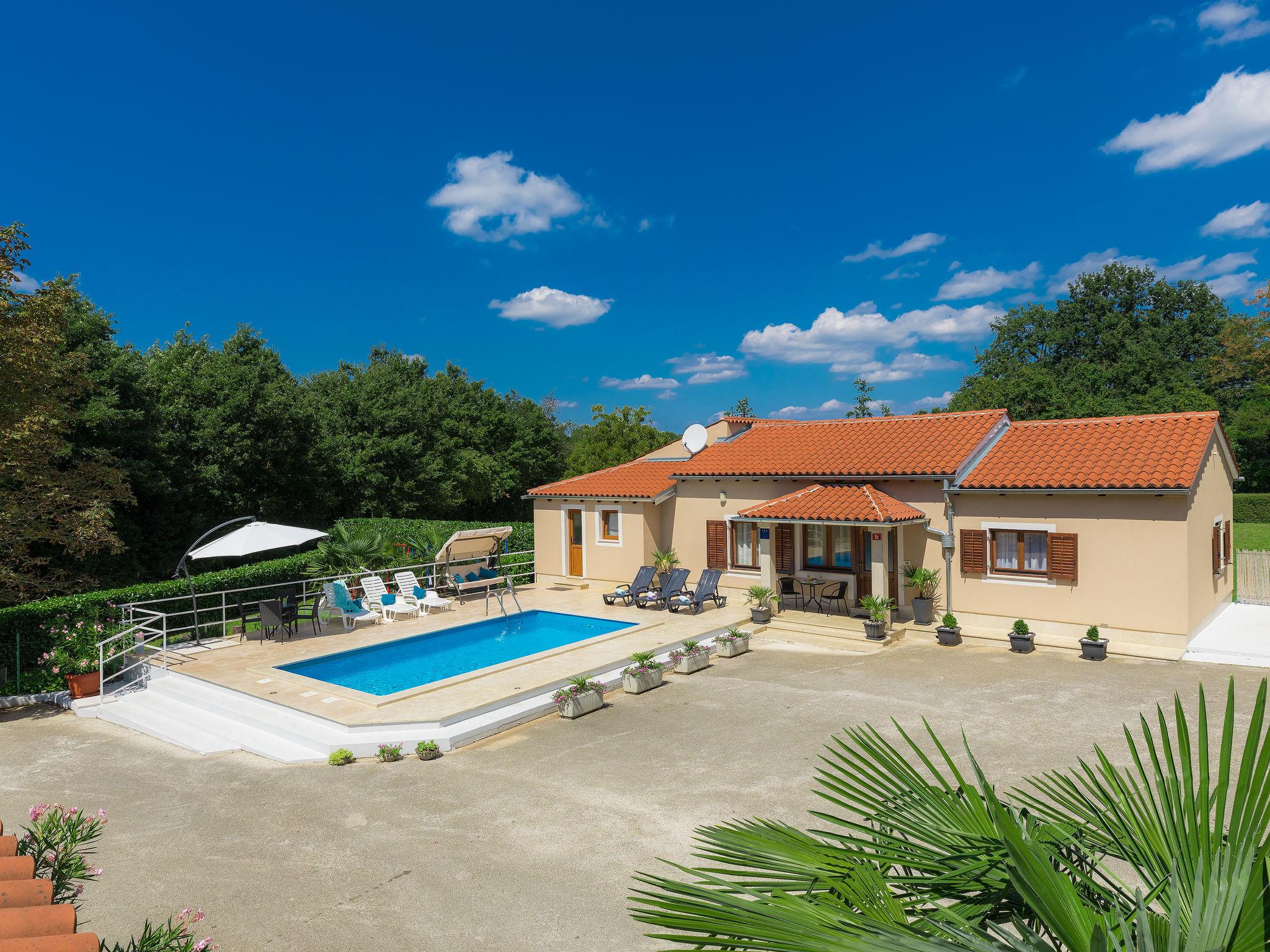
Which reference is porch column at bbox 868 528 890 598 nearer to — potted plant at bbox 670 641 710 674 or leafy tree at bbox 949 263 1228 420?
potted plant at bbox 670 641 710 674

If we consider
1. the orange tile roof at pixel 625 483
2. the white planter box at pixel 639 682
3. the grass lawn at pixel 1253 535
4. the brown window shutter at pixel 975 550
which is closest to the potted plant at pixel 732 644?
the white planter box at pixel 639 682

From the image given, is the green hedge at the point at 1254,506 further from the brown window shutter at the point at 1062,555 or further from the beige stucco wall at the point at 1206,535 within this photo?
the brown window shutter at the point at 1062,555

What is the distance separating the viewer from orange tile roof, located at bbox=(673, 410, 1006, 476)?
18891mm

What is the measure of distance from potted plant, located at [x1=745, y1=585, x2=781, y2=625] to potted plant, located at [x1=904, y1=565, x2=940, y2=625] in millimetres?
3248

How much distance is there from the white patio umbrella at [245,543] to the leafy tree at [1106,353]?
131ft

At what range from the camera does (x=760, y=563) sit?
2016cm

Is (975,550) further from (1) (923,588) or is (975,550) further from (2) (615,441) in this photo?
(2) (615,441)

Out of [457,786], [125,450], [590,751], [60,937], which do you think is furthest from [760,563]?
[125,450]

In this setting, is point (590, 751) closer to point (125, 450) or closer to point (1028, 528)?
point (1028, 528)

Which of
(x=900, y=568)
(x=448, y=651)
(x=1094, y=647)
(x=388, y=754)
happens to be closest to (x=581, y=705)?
(x=388, y=754)

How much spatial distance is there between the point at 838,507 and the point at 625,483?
7.91m

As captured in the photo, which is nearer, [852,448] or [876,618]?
[876,618]

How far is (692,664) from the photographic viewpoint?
49.4 feet

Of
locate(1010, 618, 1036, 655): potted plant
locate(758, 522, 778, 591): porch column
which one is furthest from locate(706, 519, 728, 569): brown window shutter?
locate(1010, 618, 1036, 655): potted plant
